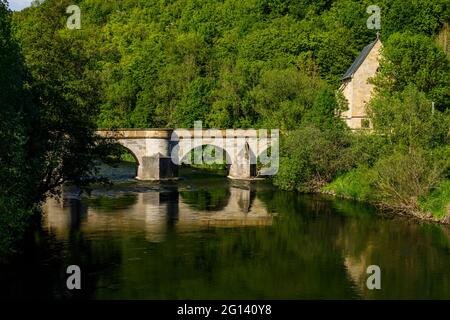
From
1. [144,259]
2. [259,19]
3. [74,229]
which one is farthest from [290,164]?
[259,19]

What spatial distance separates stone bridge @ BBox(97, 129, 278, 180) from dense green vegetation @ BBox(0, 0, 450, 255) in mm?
→ 2692

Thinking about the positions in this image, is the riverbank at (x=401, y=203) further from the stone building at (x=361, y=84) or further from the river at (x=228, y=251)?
the stone building at (x=361, y=84)

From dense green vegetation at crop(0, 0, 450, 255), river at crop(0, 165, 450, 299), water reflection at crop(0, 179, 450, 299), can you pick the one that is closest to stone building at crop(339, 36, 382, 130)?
dense green vegetation at crop(0, 0, 450, 255)

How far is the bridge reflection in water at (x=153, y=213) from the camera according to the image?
1419 inches

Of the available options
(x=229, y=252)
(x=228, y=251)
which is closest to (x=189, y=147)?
(x=228, y=251)

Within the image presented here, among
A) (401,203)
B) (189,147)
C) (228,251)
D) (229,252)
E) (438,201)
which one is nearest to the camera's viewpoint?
(229,252)

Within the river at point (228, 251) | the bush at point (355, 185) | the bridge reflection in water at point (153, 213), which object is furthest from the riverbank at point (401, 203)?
the bridge reflection in water at point (153, 213)

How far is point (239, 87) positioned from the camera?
230ft

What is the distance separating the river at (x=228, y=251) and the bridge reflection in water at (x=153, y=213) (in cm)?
6

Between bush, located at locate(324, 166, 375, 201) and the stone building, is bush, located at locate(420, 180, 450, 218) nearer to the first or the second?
bush, located at locate(324, 166, 375, 201)

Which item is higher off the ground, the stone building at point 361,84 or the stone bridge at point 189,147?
the stone building at point 361,84

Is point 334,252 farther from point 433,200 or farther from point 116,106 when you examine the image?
point 116,106

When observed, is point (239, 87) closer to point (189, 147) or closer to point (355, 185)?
point (189, 147)

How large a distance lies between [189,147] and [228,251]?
33571 mm
